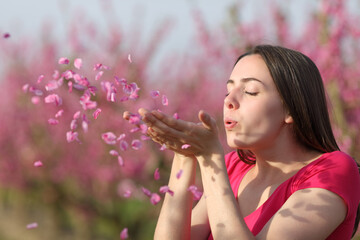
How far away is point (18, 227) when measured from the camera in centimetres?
944

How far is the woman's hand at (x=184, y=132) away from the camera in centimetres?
179

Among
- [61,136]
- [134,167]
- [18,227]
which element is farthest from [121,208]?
[18,227]

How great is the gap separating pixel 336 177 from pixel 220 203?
18.2 inches

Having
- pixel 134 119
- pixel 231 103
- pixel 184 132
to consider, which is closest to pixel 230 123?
pixel 231 103

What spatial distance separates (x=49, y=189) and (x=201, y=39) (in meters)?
3.75

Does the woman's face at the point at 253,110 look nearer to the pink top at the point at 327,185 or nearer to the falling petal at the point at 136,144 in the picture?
the pink top at the point at 327,185

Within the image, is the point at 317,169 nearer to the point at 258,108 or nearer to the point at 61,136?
the point at 258,108

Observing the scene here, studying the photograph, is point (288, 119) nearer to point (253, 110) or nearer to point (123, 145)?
point (253, 110)

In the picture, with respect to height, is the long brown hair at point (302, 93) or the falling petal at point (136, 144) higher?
the long brown hair at point (302, 93)

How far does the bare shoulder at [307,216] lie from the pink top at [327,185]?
4 centimetres

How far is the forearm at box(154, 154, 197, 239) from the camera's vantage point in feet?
7.07

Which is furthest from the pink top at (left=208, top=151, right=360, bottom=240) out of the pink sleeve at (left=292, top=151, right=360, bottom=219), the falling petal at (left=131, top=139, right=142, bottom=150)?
the falling petal at (left=131, top=139, right=142, bottom=150)

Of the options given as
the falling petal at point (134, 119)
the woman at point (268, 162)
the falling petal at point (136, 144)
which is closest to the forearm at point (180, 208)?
the woman at point (268, 162)

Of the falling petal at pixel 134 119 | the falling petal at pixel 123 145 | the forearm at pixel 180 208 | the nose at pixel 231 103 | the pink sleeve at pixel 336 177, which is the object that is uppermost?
the nose at pixel 231 103
